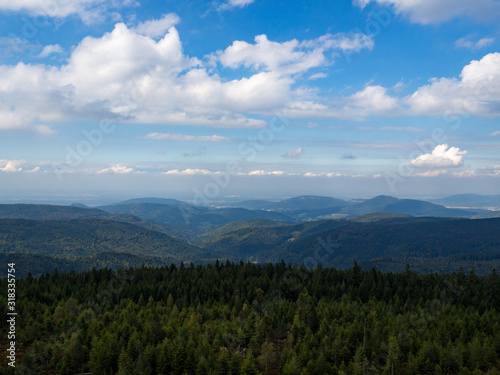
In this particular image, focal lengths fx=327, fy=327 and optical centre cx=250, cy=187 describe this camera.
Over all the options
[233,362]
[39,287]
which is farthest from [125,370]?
[39,287]

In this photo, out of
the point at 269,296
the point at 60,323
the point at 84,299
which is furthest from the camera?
the point at 269,296

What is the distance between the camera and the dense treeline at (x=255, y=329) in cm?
6500

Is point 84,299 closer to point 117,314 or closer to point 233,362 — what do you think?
point 117,314

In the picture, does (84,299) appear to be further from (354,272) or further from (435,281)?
(435,281)

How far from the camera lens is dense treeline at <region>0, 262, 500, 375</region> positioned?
65000mm

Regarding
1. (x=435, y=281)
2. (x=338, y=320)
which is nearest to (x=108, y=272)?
(x=338, y=320)

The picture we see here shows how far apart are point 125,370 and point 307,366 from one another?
34.3 meters

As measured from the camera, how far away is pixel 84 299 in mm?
110000

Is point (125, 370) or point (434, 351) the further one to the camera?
point (434, 351)

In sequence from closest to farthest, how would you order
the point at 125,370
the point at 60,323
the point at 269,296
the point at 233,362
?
the point at 125,370, the point at 233,362, the point at 60,323, the point at 269,296

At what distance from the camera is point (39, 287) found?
400ft

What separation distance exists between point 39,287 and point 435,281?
524ft

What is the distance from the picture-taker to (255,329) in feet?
268

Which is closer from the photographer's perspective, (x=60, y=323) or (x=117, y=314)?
(x=60, y=323)
